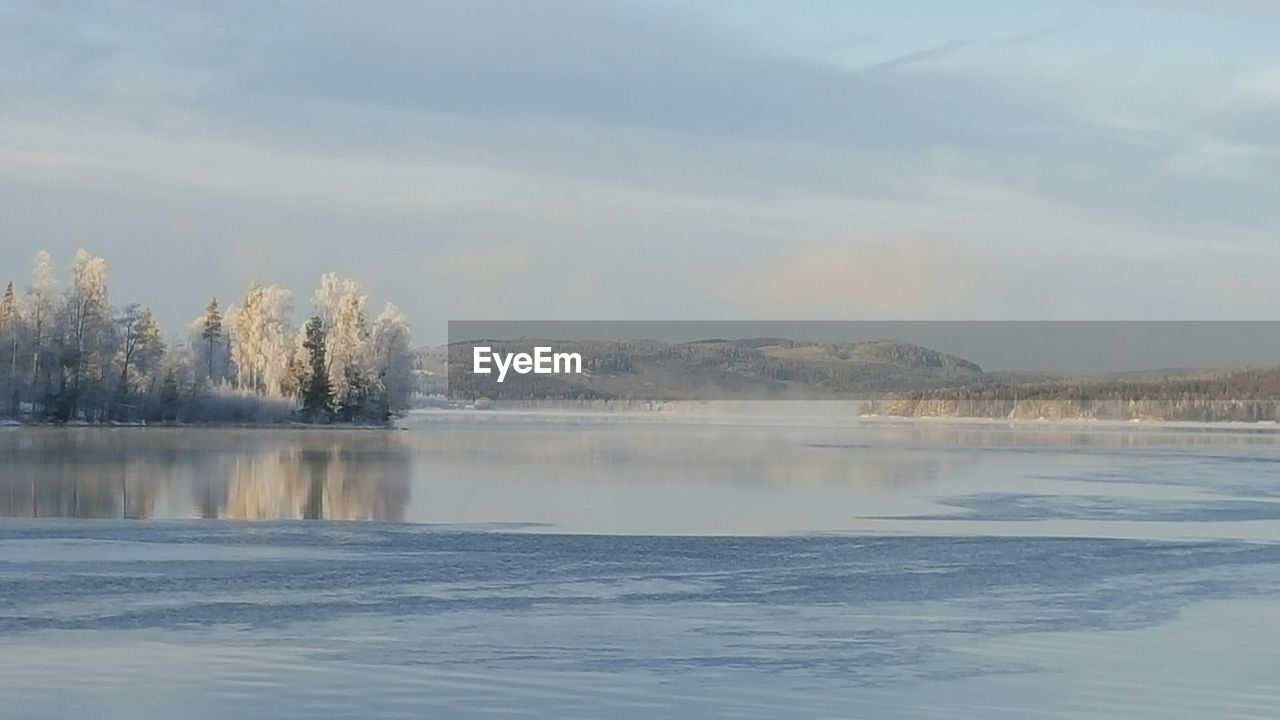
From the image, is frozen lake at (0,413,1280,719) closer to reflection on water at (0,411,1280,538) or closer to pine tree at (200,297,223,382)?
reflection on water at (0,411,1280,538)

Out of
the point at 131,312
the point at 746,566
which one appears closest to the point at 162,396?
the point at 131,312

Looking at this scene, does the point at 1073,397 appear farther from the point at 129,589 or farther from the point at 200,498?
the point at 129,589

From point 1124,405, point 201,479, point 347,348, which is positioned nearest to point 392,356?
point 347,348

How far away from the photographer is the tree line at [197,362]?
84188 millimetres

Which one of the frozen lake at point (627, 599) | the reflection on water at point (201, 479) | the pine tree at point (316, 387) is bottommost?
the frozen lake at point (627, 599)

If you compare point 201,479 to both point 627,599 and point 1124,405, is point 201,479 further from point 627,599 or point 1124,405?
point 1124,405

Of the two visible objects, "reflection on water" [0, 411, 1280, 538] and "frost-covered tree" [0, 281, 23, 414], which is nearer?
"reflection on water" [0, 411, 1280, 538]

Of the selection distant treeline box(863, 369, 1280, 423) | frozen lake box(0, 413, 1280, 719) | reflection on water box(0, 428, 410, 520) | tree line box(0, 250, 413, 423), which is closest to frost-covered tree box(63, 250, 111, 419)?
tree line box(0, 250, 413, 423)

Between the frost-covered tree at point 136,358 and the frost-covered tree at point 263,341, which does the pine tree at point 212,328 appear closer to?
the frost-covered tree at point 263,341

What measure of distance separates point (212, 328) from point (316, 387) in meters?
16.9

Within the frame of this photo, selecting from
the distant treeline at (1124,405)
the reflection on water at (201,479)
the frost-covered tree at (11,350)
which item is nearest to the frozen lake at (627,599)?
the reflection on water at (201,479)

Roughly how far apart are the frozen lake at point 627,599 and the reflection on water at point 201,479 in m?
0.22

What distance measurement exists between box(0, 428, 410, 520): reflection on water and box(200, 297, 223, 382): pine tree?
3992 centimetres

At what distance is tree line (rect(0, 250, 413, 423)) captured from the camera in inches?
3314
